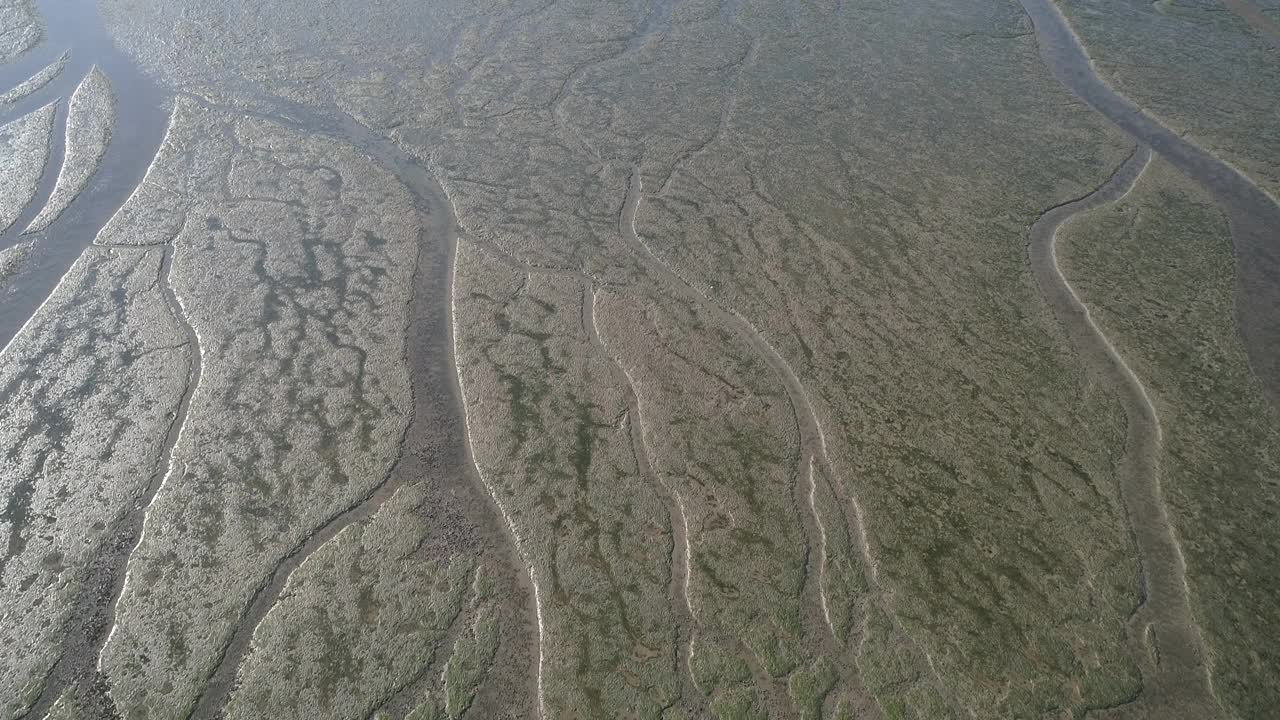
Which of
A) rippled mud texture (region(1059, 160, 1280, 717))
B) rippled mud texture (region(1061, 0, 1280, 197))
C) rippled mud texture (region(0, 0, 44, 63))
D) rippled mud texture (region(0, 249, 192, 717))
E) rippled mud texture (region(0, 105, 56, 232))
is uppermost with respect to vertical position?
rippled mud texture (region(0, 249, 192, 717))

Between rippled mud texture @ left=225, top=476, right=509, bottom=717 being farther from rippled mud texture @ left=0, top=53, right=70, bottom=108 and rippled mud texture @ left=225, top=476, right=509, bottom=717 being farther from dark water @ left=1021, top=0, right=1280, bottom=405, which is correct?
rippled mud texture @ left=0, top=53, right=70, bottom=108

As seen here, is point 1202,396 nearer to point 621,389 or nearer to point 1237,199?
point 1237,199

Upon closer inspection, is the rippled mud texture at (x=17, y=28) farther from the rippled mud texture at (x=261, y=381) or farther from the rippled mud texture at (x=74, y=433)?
the rippled mud texture at (x=74, y=433)

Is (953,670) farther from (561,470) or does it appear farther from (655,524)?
(561,470)

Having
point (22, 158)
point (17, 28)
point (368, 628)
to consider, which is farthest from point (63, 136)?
point (368, 628)

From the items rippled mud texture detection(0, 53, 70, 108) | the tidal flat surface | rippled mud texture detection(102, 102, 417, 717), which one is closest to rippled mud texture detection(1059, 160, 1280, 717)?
the tidal flat surface

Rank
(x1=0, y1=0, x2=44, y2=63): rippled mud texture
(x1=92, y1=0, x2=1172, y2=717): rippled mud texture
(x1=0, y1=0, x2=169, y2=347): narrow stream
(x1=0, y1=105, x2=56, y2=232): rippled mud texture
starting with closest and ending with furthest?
(x1=92, y1=0, x2=1172, y2=717): rippled mud texture, (x1=0, y1=0, x2=169, y2=347): narrow stream, (x1=0, y1=105, x2=56, y2=232): rippled mud texture, (x1=0, y1=0, x2=44, y2=63): rippled mud texture

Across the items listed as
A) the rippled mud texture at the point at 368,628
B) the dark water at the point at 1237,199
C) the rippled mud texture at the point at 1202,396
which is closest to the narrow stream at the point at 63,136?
the rippled mud texture at the point at 368,628

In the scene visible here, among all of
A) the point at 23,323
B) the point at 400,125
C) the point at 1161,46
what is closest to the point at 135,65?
the point at 400,125
